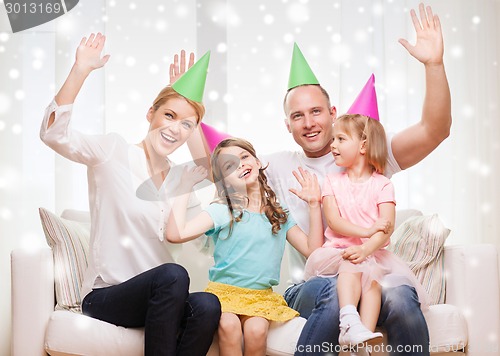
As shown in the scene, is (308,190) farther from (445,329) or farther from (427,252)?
(445,329)

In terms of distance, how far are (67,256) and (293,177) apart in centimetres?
67

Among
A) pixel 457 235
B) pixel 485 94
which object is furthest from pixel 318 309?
pixel 485 94

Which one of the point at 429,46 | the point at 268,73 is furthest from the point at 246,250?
the point at 268,73

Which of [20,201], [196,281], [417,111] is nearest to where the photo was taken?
[196,281]

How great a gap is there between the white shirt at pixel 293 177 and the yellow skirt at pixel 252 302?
17cm

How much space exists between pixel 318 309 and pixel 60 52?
4.77 ft

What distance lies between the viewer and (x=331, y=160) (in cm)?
192

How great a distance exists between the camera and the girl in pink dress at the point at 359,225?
1.56m

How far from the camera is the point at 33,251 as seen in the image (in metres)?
1.68

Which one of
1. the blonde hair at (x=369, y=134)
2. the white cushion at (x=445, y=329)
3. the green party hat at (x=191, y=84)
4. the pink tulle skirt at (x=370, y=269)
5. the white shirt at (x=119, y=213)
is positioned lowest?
the white cushion at (x=445, y=329)

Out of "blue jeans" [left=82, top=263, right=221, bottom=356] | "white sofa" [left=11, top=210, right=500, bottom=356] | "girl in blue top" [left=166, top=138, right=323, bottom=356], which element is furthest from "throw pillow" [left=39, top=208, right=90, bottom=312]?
"girl in blue top" [left=166, top=138, right=323, bottom=356]

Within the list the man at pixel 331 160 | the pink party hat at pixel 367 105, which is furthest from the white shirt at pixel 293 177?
the pink party hat at pixel 367 105

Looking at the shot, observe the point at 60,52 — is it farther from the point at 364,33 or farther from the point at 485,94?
the point at 485,94

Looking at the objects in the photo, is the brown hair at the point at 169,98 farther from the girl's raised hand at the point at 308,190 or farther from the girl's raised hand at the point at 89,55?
the girl's raised hand at the point at 308,190
